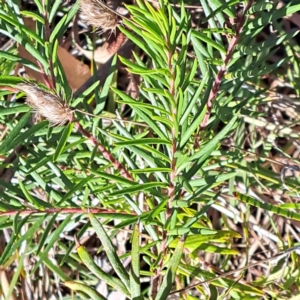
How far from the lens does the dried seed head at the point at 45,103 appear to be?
2.71 feet

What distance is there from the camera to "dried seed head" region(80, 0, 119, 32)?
2.85ft

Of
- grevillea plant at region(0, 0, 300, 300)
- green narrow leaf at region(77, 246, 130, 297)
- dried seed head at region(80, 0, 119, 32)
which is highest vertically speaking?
dried seed head at region(80, 0, 119, 32)

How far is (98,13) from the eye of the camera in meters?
0.90

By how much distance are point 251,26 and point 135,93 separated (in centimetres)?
74

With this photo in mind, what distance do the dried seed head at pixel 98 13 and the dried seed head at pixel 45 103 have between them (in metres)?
0.16

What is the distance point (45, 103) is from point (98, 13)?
7.8 inches

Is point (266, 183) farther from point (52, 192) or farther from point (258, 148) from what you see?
point (52, 192)

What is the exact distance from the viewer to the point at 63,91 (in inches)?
38.2

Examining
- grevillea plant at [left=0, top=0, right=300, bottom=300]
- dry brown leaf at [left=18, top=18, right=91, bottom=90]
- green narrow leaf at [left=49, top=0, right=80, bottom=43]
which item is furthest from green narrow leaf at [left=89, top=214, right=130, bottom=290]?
dry brown leaf at [left=18, top=18, right=91, bottom=90]

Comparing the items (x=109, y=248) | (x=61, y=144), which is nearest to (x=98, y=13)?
(x=61, y=144)

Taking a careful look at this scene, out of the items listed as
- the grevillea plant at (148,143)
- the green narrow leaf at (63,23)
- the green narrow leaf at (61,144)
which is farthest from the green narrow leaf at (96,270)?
the green narrow leaf at (63,23)

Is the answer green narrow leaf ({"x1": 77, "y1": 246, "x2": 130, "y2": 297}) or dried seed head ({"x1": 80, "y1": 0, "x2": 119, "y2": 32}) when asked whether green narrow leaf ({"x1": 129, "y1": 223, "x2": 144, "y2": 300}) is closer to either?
green narrow leaf ({"x1": 77, "y1": 246, "x2": 130, "y2": 297})

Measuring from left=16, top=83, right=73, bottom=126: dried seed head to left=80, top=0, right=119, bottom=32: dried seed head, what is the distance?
159 millimetres

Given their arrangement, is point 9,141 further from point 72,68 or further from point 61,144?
point 72,68
